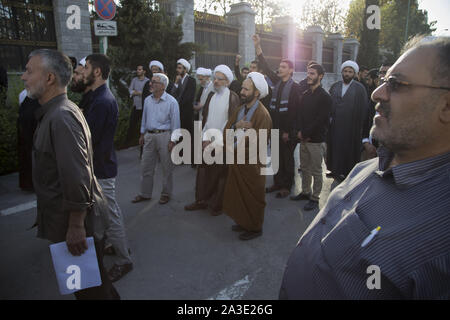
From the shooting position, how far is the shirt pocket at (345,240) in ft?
3.67

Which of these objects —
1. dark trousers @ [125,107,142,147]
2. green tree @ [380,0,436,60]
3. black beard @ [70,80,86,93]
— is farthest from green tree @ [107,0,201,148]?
green tree @ [380,0,436,60]

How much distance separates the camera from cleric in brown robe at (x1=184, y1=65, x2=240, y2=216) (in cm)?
467

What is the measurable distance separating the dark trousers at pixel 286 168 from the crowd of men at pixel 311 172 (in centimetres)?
57

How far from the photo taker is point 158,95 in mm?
4848

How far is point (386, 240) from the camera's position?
40.5 inches

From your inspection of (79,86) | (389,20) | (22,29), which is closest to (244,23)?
(22,29)

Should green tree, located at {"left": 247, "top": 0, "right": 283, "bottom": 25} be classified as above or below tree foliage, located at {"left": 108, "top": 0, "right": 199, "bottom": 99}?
above

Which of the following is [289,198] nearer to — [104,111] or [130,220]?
[130,220]

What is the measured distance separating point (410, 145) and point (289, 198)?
4.18 meters

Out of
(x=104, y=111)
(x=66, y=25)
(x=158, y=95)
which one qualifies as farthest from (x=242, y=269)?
(x=66, y=25)

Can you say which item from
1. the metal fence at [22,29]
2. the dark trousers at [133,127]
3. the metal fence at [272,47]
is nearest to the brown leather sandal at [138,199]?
the dark trousers at [133,127]

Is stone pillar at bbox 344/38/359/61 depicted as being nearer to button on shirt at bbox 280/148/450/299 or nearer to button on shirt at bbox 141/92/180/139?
button on shirt at bbox 141/92/180/139

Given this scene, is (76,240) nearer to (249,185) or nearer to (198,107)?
(249,185)

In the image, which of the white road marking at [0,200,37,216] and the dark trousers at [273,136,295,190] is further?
the dark trousers at [273,136,295,190]
